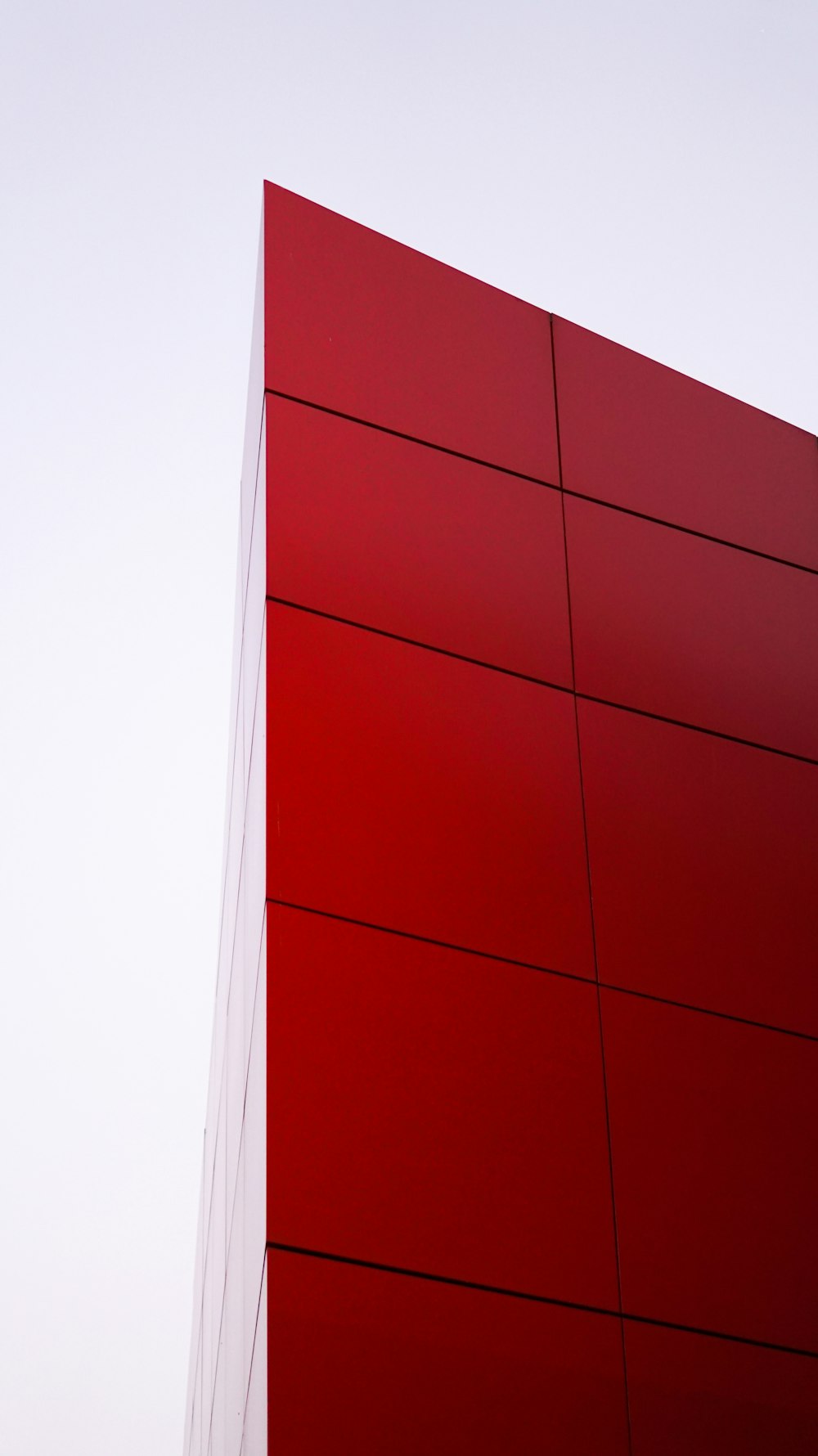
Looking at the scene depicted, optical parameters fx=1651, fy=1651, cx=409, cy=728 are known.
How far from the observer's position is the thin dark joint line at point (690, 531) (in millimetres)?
10094

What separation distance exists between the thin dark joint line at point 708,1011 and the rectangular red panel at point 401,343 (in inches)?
128

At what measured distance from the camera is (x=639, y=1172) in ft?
25.9

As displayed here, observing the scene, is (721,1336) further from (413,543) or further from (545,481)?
(545,481)

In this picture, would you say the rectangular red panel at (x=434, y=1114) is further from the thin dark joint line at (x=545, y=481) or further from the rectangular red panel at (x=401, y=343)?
the rectangular red panel at (x=401, y=343)

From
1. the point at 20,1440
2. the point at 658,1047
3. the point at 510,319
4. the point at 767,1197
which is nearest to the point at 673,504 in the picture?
the point at 510,319

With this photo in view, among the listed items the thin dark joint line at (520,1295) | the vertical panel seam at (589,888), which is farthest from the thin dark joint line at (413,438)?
the thin dark joint line at (520,1295)

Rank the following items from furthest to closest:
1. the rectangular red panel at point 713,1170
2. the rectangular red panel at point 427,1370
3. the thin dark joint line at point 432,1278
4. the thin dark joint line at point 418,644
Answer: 1. the thin dark joint line at point 418,644
2. the rectangular red panel at point 713,1170
3. the thin dark joint line at point 432,1278
4. the rectangular red panel at point 427,1370

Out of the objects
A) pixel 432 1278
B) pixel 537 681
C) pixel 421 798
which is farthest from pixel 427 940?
pixel 537 681

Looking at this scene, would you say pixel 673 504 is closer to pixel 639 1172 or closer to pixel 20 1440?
pixel 639 1172

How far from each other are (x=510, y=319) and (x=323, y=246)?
1332 mm

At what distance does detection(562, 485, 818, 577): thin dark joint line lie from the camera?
33.1 ft

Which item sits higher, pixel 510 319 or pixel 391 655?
pixel 510 319

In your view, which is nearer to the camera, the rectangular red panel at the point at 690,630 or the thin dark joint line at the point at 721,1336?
the thin dark joint line at the point at 721,1336

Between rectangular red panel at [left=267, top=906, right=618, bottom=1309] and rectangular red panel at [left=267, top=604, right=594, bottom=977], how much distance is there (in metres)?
0.22
